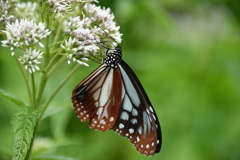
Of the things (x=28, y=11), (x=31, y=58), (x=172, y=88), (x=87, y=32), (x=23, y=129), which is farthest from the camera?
(x=172, y=88)

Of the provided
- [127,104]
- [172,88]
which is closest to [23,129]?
[127,104]

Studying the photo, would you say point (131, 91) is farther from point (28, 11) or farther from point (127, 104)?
point (28, 11)

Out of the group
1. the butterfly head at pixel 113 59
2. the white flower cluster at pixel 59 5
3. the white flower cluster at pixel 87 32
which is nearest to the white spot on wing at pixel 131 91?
the butterfly head at pixel 113 59

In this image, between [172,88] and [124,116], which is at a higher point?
[124,116]

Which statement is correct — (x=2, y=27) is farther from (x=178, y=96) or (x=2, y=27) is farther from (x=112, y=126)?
(x=178, y=96)

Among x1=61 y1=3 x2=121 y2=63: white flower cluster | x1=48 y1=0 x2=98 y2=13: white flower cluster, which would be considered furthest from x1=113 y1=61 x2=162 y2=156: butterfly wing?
x1=48 y1=0 x2=98 y2=13: white flower cluster

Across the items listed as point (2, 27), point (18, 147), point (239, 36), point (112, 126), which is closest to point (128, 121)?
point (112, 126)
